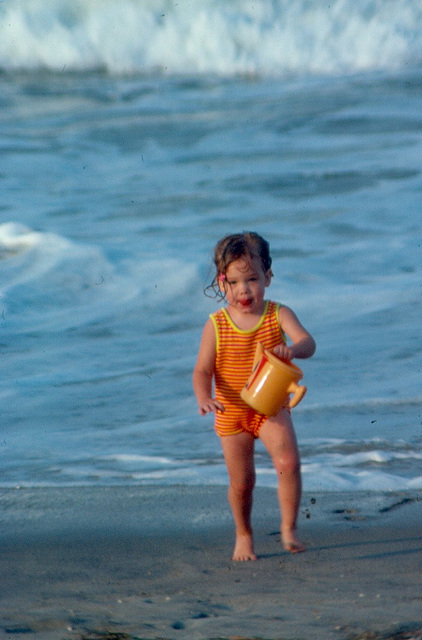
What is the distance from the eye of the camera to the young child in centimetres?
292

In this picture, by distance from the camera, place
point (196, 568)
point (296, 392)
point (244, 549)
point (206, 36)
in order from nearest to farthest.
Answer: point (296, 392) < point (196, 568) < point (244, 549) < point (206, 36)

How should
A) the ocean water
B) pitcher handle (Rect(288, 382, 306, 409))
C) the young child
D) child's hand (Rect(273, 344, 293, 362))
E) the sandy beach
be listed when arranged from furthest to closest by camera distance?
the ocean water → the young child → child's hand (Rect(273, 344, 293, 362)) → pitcher handle (Rect(288, 382, 306, 409)) → the sandy beach

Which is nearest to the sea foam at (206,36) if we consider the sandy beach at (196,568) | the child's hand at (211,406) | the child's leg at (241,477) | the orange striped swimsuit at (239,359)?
the sandy beach at (196,568)

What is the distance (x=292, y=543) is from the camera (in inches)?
115

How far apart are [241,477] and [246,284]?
0.63 meters

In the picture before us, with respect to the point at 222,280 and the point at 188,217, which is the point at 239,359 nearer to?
the point at 222,280

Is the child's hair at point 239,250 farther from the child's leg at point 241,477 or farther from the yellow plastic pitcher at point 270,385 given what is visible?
the child's leg at point 241,477

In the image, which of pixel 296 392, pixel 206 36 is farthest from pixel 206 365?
pixel 206 36

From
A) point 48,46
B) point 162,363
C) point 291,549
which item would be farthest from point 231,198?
point 291,549

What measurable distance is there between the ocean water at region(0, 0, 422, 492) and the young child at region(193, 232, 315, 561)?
27.8 inches

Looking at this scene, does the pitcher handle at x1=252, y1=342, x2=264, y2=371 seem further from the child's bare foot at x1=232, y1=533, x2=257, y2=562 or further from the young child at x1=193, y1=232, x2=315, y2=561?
the child's bare foot at x1=232, y1=533, x2=257, y2=562

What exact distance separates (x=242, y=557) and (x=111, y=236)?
21.7 feet

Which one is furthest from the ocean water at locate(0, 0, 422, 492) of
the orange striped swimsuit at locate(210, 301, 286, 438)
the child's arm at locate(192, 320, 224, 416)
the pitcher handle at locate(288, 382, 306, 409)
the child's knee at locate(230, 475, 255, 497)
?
the pitcher handle at locate(288, 382, 306, 409)

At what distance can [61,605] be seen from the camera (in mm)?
2418
